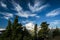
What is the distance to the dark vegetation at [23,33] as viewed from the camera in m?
20.5

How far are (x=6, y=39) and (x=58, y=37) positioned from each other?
1126cm

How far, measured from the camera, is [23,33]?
2220cm

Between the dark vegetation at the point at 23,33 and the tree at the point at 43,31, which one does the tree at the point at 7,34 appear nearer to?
the dark vegetation at the point at 23,33

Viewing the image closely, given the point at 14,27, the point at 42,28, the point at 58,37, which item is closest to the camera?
the point at 14,27

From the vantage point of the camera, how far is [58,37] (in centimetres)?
2739

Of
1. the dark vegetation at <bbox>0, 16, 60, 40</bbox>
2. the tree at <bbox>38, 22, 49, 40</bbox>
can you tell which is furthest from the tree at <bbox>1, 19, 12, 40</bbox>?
the tree at <bbox>38, 22, 49, 40</bbox>

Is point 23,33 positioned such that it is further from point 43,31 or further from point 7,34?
point 43,31

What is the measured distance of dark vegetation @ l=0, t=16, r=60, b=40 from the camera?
805 inches

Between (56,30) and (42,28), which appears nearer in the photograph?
(42,28)

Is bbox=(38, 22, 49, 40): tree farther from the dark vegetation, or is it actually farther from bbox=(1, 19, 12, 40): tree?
bbox=(1, 19, 12, 40): tree

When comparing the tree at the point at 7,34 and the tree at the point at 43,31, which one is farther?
the tree at the point at 43,31

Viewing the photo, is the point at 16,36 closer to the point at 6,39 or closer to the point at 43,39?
the point at 6,39

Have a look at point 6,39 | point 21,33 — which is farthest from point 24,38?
point 6,39

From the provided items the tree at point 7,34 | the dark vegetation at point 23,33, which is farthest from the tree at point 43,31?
the tree at point 7,34
